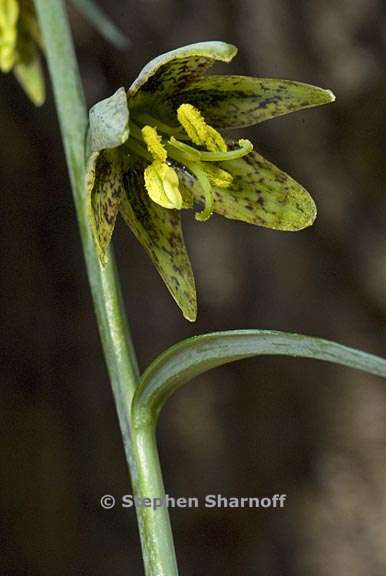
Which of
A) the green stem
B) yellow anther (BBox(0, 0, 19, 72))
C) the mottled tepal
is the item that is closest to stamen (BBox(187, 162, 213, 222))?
the mottled tepal

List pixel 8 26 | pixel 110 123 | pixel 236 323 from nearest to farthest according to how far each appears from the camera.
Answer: pixel 110 123, pixel 8 26, pixel 236 323

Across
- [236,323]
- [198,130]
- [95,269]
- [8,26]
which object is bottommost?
[95,269]

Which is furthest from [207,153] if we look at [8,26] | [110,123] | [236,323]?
[236,323]

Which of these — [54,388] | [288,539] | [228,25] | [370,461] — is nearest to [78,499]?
[54,388]

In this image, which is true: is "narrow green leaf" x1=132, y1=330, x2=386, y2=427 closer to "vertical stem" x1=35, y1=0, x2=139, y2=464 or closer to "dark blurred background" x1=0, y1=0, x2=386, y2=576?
"vertical stem" x1=35, y1=0, x2=139, y2=464

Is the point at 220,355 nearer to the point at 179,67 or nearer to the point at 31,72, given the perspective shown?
the point at 179,67

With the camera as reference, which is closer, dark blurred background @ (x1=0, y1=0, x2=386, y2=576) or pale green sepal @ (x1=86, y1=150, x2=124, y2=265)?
pale green sepal @ (x1=86, y1=150, x2=124, y2=265)

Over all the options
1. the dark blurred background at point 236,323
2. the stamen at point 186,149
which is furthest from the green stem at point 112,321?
the dark blurred background at point 236,323
